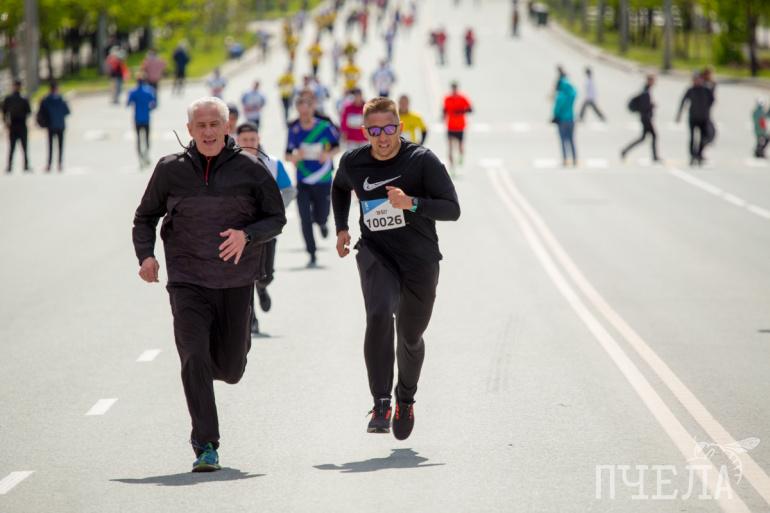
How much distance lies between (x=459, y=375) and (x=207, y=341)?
123 inches

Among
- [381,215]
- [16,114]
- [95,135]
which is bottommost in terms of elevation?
[95,135]

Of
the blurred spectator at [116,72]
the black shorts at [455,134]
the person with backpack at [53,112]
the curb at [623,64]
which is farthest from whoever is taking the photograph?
the curb at [623,64]

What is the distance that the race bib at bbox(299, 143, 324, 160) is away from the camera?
17250mm

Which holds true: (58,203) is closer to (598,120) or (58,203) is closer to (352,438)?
(352,438)

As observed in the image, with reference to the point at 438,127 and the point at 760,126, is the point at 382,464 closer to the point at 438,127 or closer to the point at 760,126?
the point at 760,126

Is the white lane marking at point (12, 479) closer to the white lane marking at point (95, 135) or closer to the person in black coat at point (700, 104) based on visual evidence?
the person in black coat at point (700, 104)

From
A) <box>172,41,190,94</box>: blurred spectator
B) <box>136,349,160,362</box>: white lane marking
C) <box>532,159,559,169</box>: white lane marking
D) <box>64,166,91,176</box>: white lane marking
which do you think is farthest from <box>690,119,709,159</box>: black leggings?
<box>172,41,190,94</box>: blurred spectator

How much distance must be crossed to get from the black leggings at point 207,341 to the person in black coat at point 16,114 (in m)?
23.5

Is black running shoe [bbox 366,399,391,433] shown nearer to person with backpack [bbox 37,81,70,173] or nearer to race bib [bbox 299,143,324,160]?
race bib [bbox 299,143,324,160]

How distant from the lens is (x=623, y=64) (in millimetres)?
71188

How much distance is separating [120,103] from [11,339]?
43403mm

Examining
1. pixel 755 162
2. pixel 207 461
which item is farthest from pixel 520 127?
pixel 207 461

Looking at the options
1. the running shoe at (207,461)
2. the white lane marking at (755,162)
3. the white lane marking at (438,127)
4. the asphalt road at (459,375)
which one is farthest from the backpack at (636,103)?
the running shoe at (207,461)

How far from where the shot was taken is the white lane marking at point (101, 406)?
9.68 metres
